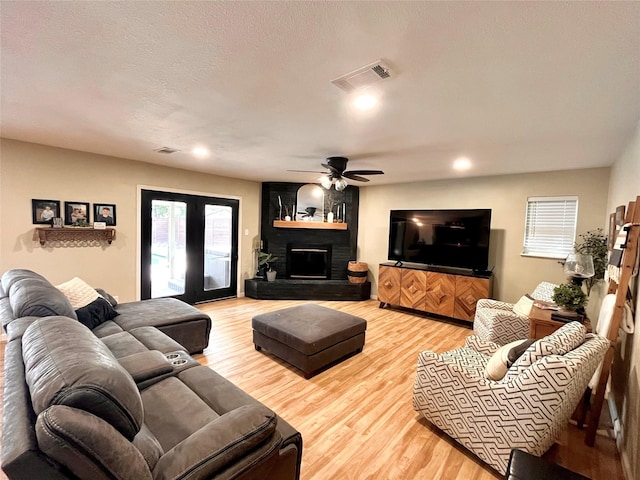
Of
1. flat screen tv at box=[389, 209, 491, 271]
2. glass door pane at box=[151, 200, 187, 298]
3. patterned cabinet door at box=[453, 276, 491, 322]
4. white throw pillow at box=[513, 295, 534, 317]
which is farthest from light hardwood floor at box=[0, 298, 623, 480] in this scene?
glass door pane at box=[151, 200, 187, 298]

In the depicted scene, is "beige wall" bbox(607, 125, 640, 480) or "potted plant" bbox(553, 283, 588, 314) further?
"potted plant" bbox(553, 283, 588, 314)

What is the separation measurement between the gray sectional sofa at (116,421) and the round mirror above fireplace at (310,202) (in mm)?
4567

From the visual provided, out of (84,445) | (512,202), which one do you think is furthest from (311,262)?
(84,445)

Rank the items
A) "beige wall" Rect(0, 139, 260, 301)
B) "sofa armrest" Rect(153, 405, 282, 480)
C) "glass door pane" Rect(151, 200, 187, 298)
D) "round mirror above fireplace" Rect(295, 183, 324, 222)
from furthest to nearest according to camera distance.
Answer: "round mirror above fireplace" Rect(295, 183, 324, 222)
"glass door pane" Rect(151, 200, 187, 298)
"beige wall" Rect(0, 139, 260, 301)
"sofa armrest" Rect(153, 405, 282, 480)

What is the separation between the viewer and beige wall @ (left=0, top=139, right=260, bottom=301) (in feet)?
11.5

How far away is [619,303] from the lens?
2051mm

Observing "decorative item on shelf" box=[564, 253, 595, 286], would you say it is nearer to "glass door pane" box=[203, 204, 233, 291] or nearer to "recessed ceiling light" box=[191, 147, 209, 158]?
"recessed ceiling light" box=[191, 147, 209, 158]

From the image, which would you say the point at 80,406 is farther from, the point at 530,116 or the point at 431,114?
the point at 530,116

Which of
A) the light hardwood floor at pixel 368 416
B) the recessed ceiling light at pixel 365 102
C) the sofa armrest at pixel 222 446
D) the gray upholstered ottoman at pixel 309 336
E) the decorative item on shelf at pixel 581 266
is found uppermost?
the recessed ceiling light at pixel 365 102

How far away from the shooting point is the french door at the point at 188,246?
4738 millimetres

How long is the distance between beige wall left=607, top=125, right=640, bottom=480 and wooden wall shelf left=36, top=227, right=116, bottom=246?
561cm

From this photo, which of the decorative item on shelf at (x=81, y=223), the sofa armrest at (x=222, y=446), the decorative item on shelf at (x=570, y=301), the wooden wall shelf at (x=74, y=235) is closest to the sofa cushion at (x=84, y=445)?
the sofa armrest at (x=222, y=446)

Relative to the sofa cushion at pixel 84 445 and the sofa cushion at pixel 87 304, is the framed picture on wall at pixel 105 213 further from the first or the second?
the sofa cushion at pixel 84 445

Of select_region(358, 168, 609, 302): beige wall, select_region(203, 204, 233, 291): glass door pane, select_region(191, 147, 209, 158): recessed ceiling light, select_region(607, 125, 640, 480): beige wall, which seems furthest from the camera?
select_region(203, 204, 233, 291): glass door pane
